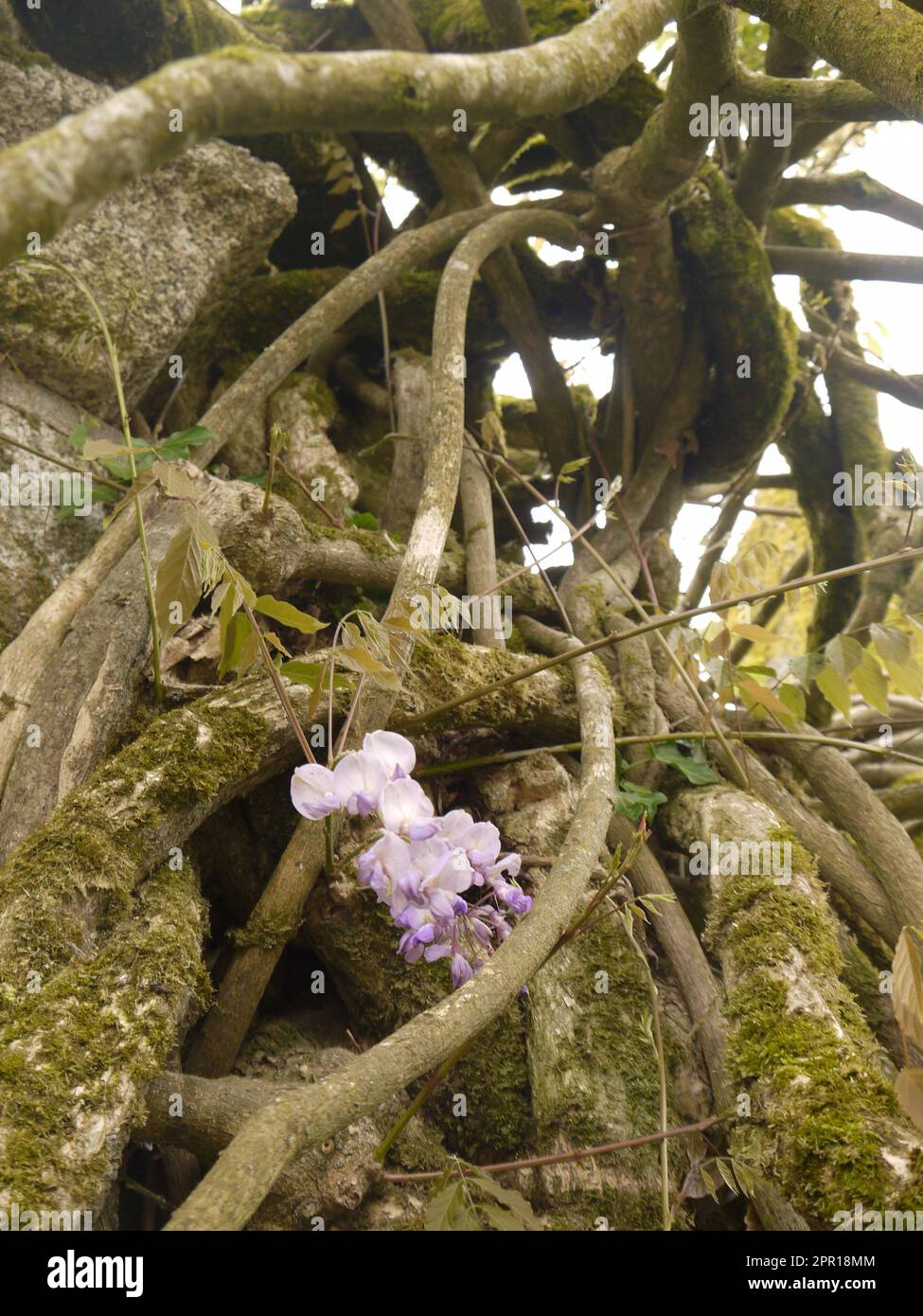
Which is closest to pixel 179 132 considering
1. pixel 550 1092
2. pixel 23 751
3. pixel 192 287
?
pixel 23 751

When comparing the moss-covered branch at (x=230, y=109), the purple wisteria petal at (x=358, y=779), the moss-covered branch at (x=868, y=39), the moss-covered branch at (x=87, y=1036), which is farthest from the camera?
the moss-covered branch at (x=868, y=39)

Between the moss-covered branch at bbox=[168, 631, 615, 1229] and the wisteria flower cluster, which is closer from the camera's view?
the moss-covered branch at bbox=[168, 631, 615, 1229]

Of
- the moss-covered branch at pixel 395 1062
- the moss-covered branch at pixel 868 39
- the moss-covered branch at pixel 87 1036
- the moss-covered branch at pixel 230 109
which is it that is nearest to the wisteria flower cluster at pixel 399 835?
the moss-covered branch at pixel 395 1062

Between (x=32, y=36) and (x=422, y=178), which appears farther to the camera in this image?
(x=422, y=178)

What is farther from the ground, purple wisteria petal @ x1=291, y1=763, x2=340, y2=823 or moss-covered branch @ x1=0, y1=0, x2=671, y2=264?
moss-covered branch @ x1=0, y1=0, x2=671, y2=264

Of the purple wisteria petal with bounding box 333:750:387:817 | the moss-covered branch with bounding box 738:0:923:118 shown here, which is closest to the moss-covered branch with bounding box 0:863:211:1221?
the purple wisteria petal with bounding box 333:750:387:817

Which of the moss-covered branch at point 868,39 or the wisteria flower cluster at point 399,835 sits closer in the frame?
the wisteria flower cluster at point 399,835

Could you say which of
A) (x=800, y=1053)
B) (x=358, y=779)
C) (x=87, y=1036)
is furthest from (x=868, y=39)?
(x=87, y=1036)

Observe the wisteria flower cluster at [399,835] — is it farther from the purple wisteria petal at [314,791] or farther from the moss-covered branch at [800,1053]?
the moss-covered branch at [800,1053]

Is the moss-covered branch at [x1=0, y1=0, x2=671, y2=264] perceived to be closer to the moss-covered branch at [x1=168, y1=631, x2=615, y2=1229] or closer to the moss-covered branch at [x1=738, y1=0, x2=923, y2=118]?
the moss-covered branch at [x1=738, y1=0, x2=923, y2=118]

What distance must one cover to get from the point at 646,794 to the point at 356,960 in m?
0.90

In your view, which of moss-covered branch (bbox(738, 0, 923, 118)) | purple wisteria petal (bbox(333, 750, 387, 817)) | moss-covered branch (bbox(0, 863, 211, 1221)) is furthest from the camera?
moss-covered branch (bbox(738, 0, 923, 118))

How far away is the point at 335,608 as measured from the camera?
2.88m

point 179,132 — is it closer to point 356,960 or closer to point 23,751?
point 23,751
